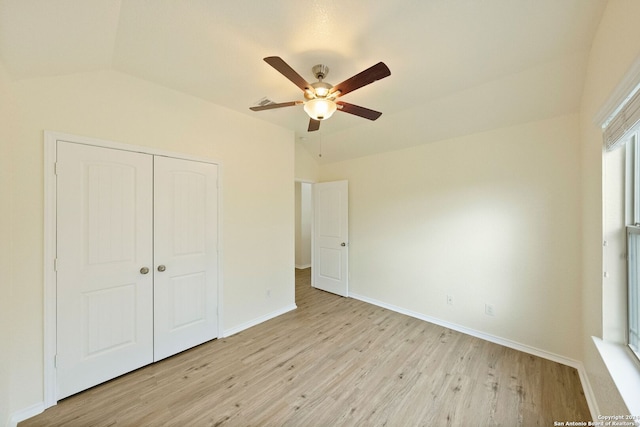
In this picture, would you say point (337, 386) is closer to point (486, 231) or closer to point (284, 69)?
point (486, 231)

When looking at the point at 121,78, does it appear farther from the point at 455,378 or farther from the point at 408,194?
the point at 455,378

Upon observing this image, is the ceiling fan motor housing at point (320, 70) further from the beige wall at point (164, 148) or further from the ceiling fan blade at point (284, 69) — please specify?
the beige wall at point (164, 148)

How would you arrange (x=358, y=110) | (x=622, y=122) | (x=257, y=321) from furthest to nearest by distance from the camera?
(x=257, y=321) < (x=358, y=110) < (x=622, y=122)

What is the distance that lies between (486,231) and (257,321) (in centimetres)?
307

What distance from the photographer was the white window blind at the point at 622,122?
121 centimetres

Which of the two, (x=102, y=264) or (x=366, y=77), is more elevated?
(x=366, y=77)

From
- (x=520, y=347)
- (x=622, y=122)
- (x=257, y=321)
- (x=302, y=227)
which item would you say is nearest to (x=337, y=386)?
(x=257, y=321)

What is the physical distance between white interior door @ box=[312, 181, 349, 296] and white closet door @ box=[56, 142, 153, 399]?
2723 millimetres

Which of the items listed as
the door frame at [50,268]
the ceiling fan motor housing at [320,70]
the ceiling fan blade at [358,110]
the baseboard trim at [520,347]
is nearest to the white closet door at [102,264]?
the door frame at [50,268]

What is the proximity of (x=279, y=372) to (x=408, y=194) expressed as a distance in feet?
8.93

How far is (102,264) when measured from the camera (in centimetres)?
197

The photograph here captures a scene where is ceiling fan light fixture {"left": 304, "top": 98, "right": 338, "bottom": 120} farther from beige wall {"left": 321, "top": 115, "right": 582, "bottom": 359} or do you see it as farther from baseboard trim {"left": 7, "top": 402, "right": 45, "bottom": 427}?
→ baseboard trim {"left": 7, "top": 402, "right": 45, "bottom": 427}

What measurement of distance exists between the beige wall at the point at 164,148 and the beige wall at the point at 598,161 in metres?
3.02

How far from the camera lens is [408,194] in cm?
337
